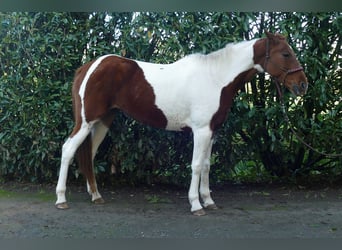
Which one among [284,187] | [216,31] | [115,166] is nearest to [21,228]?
[115,166]

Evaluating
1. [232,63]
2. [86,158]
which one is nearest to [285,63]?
[232,63]

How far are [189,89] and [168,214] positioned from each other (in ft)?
4.45

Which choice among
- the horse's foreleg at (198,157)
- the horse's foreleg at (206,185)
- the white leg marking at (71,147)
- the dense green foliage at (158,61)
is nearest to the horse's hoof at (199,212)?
the horse's foreleg at (198,157)

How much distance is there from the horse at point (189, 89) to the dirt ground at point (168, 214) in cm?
30

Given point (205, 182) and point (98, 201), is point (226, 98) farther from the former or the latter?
point (98, 201)

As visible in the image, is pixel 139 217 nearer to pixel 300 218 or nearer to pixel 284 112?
pixel 300 218

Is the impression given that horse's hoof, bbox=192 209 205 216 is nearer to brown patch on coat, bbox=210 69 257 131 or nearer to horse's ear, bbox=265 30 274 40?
brown patch on coat, bbox=210 69 257 131

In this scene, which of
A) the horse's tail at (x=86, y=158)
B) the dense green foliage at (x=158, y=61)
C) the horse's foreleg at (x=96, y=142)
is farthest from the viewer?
the dense green foliage at (x=158, y=61)

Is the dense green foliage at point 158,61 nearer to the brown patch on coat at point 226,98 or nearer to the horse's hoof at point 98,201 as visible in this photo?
the horse's hoof at point 98,201

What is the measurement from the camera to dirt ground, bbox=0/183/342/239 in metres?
4.17

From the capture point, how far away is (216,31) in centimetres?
547

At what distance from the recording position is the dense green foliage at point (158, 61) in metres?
5.45

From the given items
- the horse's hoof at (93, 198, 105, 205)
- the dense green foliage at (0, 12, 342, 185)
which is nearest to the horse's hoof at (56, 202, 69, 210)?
the horse's hoof at (93, 198, 105, 205)

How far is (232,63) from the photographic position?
15.7 ft
